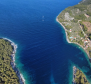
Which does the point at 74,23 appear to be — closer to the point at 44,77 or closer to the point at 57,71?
the point at 57,71

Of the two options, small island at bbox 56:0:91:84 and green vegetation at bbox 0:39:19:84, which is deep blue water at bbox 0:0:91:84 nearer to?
small island at bbox 56:0:91:84

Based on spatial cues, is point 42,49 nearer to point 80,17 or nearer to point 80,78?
point 80,78

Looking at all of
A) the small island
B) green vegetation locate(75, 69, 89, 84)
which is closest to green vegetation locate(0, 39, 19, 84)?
green vegetation locate(75, 69, 89, 84)

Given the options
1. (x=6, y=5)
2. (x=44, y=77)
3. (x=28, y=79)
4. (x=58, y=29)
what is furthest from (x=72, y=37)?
(x=6, y=5)

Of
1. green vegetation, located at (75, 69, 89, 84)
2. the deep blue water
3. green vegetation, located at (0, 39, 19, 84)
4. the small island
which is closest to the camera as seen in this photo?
green vegetation, located at (0, 39, 19, 84)

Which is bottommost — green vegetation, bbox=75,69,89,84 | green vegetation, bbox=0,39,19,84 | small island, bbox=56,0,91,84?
green vegetation, bbox=75,69,89,84

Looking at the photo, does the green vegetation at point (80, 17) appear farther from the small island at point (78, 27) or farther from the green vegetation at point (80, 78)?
the green vegetation at point (80, 78)
